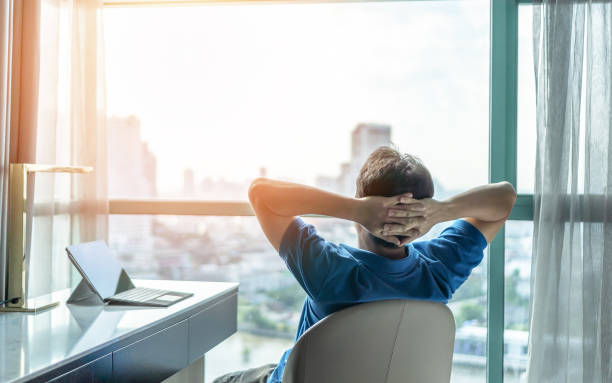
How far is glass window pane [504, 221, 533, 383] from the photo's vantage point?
237 centimetres

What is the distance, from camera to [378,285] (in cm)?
115

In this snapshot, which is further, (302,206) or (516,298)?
(516,298)

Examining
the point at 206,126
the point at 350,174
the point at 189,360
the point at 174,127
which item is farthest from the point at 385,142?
the point at 189,360

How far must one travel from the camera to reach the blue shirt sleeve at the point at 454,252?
1260mm

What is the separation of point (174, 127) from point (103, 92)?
0.37 m

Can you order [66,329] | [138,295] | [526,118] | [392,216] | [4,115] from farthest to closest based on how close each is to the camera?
1. [526,118]
2. [4,115]
3. [138,295]
4. [66,329]
5. [392,216]

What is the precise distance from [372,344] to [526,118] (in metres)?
1.66

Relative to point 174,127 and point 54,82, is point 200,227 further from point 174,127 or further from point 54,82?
point 54,82

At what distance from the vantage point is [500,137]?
2389mm

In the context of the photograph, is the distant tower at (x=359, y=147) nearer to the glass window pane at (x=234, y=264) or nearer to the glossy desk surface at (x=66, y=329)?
the glass window pane at (x=234, y=264)

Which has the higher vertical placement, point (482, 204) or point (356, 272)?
point (482, 204)

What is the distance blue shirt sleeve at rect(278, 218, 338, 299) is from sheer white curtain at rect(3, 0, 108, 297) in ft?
5.15

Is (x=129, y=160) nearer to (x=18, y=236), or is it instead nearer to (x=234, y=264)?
(x=234, y=264)

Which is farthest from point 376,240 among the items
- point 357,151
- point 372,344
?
point 357,151
